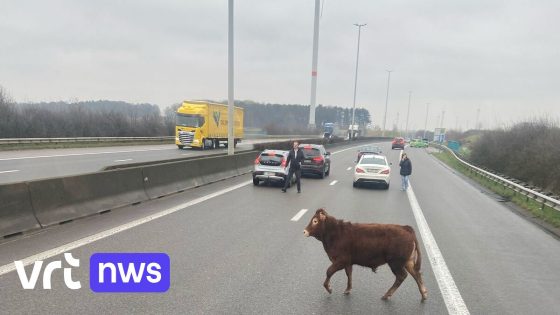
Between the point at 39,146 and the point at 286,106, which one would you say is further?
the point at 286,106

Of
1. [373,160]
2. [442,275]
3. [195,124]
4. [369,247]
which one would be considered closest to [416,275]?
[369,247]

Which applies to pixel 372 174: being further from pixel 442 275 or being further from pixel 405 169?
pixel 442 275

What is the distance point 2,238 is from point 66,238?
3.40ft

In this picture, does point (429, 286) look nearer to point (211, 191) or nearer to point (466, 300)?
point (466, 300)

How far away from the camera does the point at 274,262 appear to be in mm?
6961

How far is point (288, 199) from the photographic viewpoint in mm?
14359

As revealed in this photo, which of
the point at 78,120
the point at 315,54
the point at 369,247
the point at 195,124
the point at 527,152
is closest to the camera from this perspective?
the point at 369,247

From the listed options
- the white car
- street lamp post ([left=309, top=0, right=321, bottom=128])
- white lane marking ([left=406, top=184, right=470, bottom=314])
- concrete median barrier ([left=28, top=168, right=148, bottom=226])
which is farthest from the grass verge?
street lamp post ([left=309, top=0, right=321, bottom=128])

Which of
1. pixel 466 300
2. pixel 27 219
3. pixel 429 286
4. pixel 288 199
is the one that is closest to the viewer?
pixel 466 300

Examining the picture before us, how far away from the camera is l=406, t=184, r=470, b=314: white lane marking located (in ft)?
17.9

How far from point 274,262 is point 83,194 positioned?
18.2 ft

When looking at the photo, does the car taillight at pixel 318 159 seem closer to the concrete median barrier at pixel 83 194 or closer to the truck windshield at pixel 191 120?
the concrete median barrier at pixel 83 194

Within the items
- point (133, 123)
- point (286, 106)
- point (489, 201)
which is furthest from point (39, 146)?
point (286, 106)

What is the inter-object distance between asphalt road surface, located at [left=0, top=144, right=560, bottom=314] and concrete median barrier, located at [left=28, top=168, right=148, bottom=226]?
13.7 inches
